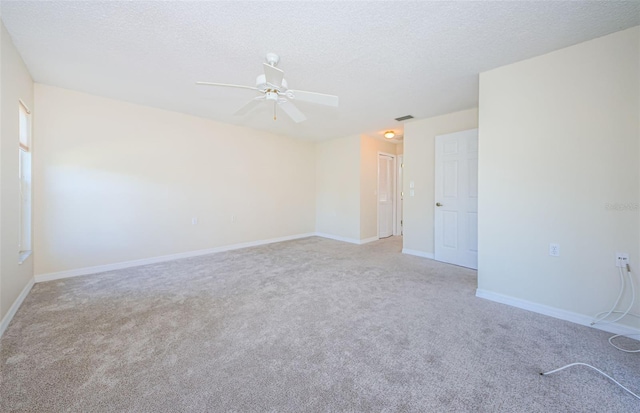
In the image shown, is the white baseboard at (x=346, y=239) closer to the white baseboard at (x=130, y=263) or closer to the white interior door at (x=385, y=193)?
the white interior door at (x=385, y=193)

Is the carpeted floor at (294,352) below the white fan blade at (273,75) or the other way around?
below

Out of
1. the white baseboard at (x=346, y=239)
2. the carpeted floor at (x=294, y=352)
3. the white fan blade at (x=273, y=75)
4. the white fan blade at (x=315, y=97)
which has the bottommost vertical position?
the carpeted floor at (x=294, y=352)

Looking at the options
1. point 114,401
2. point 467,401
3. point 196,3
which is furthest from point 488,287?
point 196,3

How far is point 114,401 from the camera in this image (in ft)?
4.42

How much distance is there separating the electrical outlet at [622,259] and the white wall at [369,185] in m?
3.76

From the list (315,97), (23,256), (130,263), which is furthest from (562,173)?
(23,256)

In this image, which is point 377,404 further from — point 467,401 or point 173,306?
point 173,306

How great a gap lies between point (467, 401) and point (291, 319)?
1.38 metres

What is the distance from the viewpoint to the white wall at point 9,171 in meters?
2.05

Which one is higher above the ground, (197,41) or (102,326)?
(197,41)

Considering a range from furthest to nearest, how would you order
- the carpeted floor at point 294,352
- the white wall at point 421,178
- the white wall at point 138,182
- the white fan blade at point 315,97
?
1. the white wall at point 421,178
2. the white wall at point 138,182
3. the white fan blade at point 315,97
4. the carpeted floor at point 294,352

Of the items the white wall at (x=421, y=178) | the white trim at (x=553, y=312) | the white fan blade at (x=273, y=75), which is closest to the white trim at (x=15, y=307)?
the white fan blade at (x=273, y=75)

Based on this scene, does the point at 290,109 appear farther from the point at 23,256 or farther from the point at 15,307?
the point at 23,256

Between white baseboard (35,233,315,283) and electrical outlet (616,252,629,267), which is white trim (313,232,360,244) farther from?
electrical outlet (616,252,629,267)
